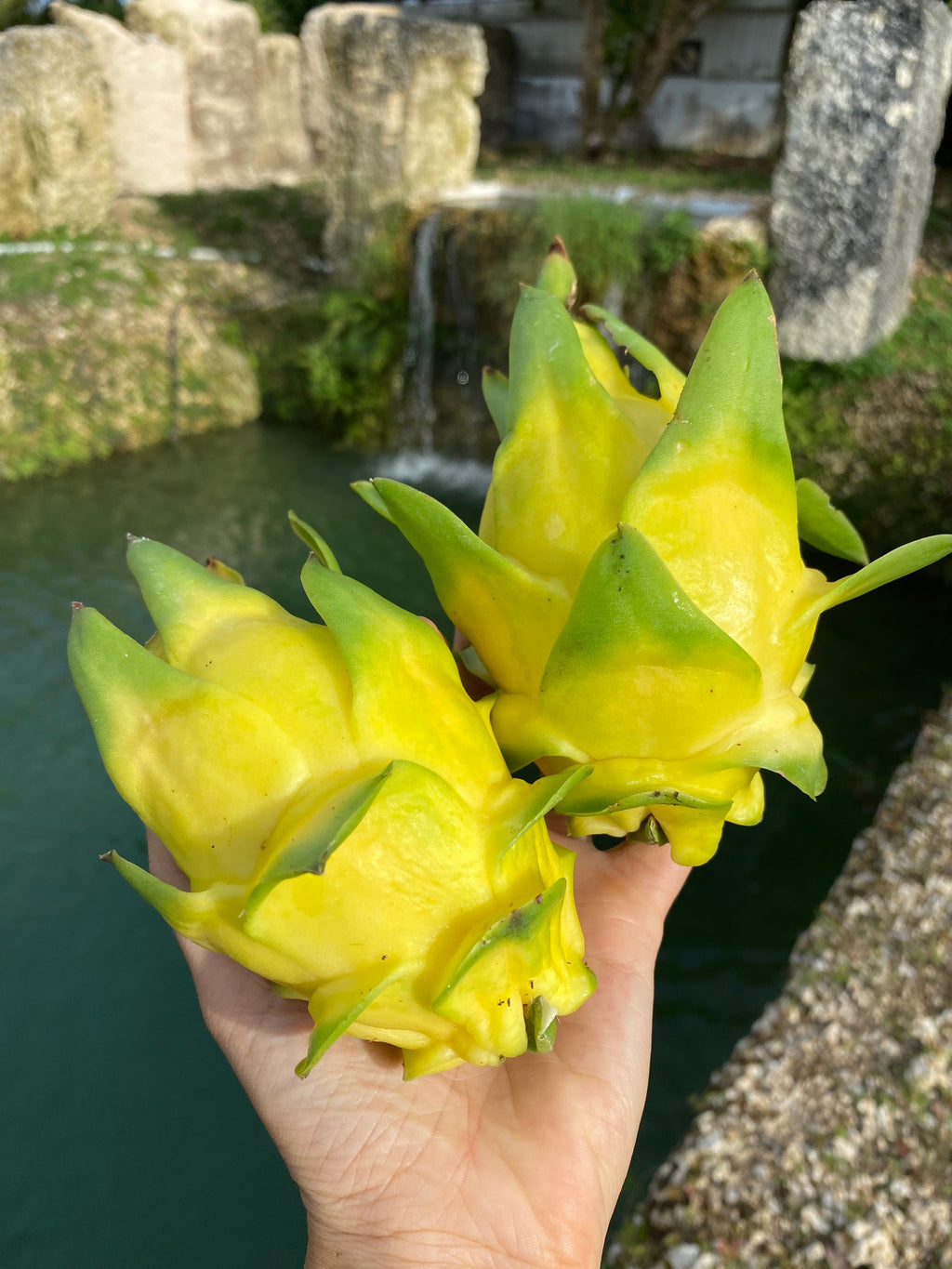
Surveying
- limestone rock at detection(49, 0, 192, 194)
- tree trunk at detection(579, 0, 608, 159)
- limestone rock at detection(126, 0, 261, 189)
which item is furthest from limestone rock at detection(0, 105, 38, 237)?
tree trunk at detection(579, 0, 608, 159)

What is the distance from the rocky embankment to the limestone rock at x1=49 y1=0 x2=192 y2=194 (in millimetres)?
11050

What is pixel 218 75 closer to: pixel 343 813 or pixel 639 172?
pixel 639 172

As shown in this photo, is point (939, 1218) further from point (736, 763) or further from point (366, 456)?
point (366, 456)

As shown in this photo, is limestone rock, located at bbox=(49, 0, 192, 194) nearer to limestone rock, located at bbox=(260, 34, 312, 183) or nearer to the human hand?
limestone rock, located at bbox=(260, 34, 312, 183)

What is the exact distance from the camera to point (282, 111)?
13.6 metres

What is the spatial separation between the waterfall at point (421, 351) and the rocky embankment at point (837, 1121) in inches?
247

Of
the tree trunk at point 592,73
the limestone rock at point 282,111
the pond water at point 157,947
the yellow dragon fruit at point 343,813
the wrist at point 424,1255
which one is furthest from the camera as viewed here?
the limestone rock at point 282,111

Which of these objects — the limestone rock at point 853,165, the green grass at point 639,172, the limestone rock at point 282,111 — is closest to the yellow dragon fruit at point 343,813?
the limestone rock at point 853,165

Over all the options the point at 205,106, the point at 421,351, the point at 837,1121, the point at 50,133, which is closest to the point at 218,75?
the point at 205,106

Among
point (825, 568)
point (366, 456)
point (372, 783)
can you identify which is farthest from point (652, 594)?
point (366, 456)

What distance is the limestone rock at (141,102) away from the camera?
33.6 ft

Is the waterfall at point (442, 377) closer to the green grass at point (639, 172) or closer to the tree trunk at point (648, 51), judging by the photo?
the green grass at point (639, 172)

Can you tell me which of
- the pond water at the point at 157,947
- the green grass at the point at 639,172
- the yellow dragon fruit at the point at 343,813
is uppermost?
the green grass at the point at 639,172

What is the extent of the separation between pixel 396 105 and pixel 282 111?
6.62 metres
